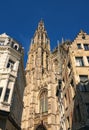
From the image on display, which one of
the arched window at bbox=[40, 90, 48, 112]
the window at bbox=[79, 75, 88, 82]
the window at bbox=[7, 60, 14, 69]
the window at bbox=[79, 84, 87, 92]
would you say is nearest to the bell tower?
the arched window at bbox=[40, 90, 48, 112]

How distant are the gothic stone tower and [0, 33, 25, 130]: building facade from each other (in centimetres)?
1709

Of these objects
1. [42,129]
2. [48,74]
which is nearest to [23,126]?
[42,129]

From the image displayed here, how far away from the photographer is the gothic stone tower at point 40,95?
38.7 meters

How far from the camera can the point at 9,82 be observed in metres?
18.6

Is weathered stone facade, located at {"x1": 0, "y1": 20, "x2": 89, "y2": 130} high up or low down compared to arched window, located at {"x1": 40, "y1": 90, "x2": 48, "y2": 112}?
down

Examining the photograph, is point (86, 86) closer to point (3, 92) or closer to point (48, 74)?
→ point (3, 92)

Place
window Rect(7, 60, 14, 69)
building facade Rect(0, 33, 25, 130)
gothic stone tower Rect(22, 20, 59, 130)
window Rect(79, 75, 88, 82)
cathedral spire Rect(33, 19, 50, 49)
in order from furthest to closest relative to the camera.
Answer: cathedral spire Rect(33, 19, 50, 49), gothic stone tower Rect(22, 20, 59, 130), window Rect(7, 60, 14, 69), window Rect(79, 75, 88, 82), building facade Rect(0, 33, 25, 130)

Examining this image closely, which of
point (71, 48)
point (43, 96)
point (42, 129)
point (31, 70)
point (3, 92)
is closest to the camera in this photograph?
point (3, 92)

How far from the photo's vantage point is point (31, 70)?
2133 inches

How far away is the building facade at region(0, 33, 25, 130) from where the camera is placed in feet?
53.3

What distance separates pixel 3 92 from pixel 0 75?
2303 millimetres

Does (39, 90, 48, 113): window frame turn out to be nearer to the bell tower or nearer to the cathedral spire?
the bell tower

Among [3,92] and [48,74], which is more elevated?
[48,74]

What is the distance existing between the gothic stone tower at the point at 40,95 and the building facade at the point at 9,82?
673 inches
